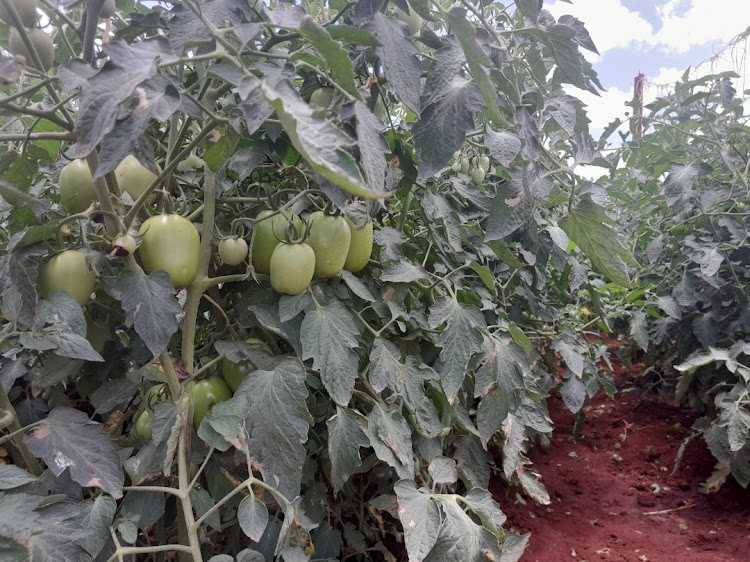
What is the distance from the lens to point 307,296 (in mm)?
790

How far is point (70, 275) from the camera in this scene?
666 millimetres

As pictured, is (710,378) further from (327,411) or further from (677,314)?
(327,411)

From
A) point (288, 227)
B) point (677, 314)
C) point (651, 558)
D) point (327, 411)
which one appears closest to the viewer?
point (288, 227)

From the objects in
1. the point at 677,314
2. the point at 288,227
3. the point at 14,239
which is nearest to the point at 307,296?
the point at 288,227

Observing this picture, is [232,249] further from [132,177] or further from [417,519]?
[417,519]

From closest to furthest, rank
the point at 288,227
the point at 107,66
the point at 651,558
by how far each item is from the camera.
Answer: the point at 107,66 < the point at 288,227 < the point at 651,558

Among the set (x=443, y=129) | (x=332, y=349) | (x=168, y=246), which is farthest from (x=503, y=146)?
(x=168, y=246)

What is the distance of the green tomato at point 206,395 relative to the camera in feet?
2.51

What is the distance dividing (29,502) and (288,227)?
44 cm

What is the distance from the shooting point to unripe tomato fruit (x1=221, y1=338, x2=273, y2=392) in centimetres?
79

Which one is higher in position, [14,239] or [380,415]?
[14,239]

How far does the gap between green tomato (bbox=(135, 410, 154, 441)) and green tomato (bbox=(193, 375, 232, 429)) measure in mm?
68

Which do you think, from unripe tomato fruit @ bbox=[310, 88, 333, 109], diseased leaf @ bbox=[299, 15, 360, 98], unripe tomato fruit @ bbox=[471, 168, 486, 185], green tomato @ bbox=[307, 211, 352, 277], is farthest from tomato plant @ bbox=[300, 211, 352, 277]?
unripe tomato fruit @ bbox=[471, 168, 486, 185]

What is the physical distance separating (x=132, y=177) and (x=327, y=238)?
0.28 meters
